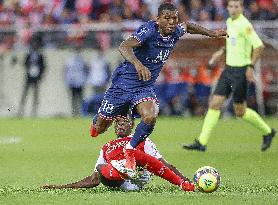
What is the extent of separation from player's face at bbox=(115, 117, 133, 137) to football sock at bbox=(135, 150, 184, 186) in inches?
26.4

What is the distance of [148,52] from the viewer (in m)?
12.5

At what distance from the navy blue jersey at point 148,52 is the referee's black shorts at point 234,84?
490cm

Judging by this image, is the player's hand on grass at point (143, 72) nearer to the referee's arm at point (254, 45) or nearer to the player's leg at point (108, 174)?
the player's leg at point (108, 174)

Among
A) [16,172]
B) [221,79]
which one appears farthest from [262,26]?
[16,172]

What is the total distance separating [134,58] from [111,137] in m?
9.38

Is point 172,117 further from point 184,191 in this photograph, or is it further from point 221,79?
point 184,191

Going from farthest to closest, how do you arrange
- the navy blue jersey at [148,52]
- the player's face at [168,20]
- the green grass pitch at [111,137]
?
1. the navy blue jersey at [148,52]
2. the player's face at [168,20]
3. the green grass pitch at [111,137]

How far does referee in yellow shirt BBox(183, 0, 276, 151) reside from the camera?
17.5 metres

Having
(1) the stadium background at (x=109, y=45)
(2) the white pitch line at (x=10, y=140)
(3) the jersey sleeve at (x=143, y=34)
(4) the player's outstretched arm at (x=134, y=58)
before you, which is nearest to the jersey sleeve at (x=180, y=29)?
(3) the jersey sleeve at (x=143, y=34)

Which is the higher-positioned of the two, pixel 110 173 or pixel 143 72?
pixel 143 72

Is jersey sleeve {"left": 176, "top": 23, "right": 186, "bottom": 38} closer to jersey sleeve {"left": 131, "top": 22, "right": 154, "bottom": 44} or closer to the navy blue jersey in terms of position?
the navy blue jersey

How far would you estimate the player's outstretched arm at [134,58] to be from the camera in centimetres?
1177

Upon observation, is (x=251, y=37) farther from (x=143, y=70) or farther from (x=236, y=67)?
(x=143, y=70)

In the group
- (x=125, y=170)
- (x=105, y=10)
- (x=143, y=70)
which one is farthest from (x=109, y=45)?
(x=125, y=170)
